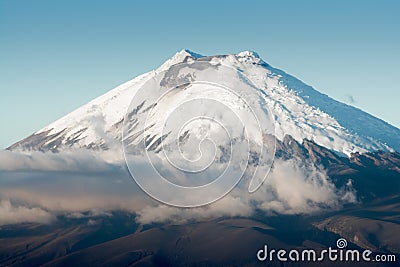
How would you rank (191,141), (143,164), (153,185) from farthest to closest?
(191,141) < (143,164) < (153,185)

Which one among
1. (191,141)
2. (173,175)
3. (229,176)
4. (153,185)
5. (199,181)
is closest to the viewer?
(153,185)

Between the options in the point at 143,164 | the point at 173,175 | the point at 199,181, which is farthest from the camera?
the point at 199,181

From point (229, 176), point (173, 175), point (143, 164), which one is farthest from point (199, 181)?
point (143, 164)

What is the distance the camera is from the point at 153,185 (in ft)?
196

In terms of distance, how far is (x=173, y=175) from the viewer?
87.8 metres

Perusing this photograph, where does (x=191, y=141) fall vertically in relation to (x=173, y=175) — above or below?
above

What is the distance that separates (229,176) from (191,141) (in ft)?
280

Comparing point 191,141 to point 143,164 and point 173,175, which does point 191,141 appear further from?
point 143,164

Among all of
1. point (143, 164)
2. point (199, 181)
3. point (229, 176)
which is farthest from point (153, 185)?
point (199, 181)

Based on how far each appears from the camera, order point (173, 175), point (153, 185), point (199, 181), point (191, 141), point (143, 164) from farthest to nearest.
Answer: point (191, 141) < point (199, 181) < point (173, 175) < point (143, 164) < point (153, 185)

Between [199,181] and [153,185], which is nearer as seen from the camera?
[153,185]

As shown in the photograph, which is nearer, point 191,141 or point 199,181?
point 199,181

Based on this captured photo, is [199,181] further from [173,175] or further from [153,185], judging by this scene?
[153,185]

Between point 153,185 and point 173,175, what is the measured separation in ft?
91.6
